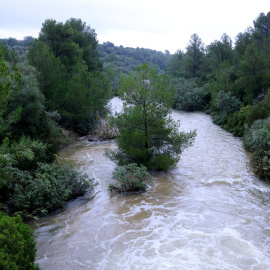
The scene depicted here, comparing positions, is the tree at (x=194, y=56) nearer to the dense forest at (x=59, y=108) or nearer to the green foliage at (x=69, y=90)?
the dense forest at (x=59, y=108)

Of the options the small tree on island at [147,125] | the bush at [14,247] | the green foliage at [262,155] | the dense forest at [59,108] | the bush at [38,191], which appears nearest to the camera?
the bush at [14,247]

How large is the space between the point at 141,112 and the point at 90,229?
18.1 feet

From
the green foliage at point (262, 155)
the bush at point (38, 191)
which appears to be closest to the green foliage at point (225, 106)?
the green foliage at point (262, 155)

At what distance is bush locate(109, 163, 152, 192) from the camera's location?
9.42 m

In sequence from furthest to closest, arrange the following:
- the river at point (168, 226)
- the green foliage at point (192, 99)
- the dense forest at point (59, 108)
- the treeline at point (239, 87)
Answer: the green foliage at point (192, 99)
the treeline at point (239, 87)
the dense forest at point (59, 108)
the river at point (168, 226)

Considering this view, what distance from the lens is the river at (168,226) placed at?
586 cm

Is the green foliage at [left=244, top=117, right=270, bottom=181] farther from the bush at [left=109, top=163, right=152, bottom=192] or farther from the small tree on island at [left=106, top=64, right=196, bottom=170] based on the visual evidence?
the bush at [left=109, top=163, right=152, bottom=192]

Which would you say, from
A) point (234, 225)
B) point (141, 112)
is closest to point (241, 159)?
point (141, 112)

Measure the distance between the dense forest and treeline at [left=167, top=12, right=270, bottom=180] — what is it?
74mm

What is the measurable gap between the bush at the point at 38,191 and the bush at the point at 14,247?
2515mm

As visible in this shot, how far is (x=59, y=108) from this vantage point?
60.4 ft

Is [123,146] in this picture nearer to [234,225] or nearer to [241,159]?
[234,225]

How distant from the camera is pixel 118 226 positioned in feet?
24.2

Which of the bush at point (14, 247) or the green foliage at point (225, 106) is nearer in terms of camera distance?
the bush at point (14, 247)
